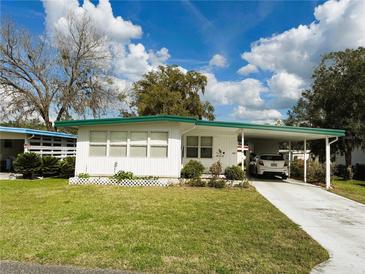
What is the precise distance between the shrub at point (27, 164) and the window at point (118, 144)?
4571mm

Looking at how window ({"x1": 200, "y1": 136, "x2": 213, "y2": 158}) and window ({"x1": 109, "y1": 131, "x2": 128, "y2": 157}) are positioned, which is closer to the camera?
window ({"x1": 109, "y1": 131, "x2": 128, "y2": 157})

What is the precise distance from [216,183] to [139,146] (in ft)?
12.7

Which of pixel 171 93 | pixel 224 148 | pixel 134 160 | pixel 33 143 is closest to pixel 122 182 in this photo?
pixel 134 160

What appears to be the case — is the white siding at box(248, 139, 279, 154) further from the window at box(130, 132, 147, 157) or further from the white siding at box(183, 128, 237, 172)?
the window at box(130, 132, 147, 157)

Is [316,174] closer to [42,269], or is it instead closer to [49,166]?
[49,166]

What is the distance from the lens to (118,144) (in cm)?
1376

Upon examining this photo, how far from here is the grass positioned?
432 cm

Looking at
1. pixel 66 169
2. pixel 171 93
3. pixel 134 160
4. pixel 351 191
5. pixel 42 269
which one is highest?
pixel 171 93

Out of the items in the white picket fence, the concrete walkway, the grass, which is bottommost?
the concrete walkway

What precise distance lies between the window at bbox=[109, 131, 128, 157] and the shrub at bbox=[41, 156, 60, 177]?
4.42 meters

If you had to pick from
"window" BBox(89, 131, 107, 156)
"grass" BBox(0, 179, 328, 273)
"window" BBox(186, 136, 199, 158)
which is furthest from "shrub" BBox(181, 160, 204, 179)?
"grass" BBox(0, 179, 328, 273)

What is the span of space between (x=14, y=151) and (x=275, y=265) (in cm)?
2180

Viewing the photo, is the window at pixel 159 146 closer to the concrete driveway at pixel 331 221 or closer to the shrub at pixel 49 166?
the concrete driveway at pixel 331 221

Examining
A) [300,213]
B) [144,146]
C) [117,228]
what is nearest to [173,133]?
[144,146]
